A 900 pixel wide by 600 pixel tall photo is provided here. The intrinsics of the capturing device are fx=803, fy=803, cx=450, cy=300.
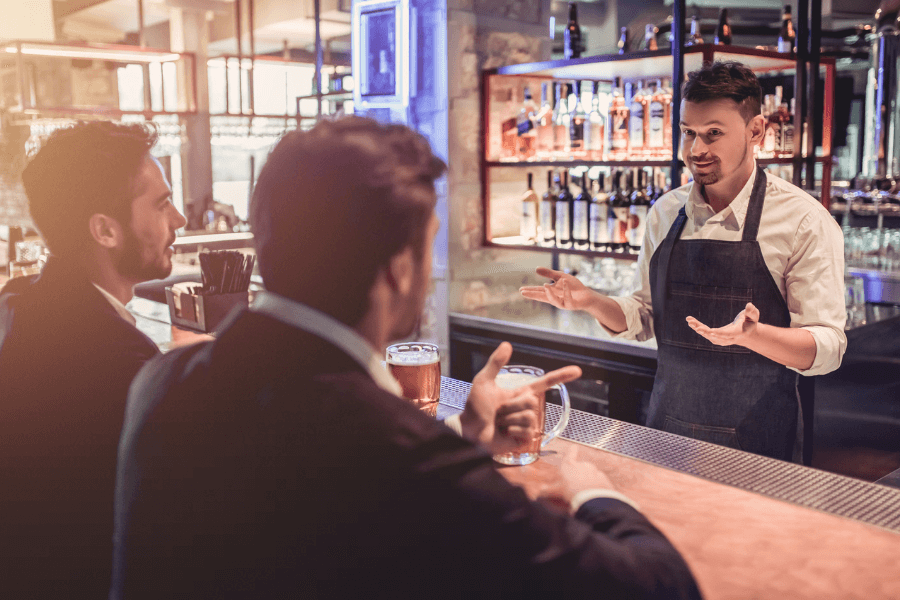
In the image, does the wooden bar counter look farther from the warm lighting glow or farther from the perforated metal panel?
the warm lighting glow

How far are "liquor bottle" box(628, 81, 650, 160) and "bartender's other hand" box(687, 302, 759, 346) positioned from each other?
191 cm

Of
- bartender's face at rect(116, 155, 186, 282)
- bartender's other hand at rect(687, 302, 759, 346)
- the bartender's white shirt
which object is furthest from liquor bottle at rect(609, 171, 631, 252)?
bartender's face at rect(116, 155, 186, 282)

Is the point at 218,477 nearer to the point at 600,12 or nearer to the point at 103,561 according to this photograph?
the point at 103,561

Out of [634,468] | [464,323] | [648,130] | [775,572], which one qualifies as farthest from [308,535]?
[464,323]

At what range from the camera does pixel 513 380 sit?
114 centimetres

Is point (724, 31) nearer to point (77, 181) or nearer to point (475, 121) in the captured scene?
point (475, 121)

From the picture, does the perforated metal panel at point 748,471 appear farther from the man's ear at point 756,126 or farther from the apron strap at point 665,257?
the man's ear at point 756,126

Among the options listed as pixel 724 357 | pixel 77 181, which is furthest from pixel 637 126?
pixel 77 181

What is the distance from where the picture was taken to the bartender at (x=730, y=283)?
6.38 ft

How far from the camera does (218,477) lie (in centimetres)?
67

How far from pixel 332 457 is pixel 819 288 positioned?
1.58 meters

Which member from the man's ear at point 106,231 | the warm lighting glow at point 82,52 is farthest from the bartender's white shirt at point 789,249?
the warm lighting glow at point 82,52

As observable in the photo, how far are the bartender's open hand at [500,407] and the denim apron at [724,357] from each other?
114cm

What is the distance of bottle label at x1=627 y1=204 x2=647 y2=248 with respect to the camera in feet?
11.3
